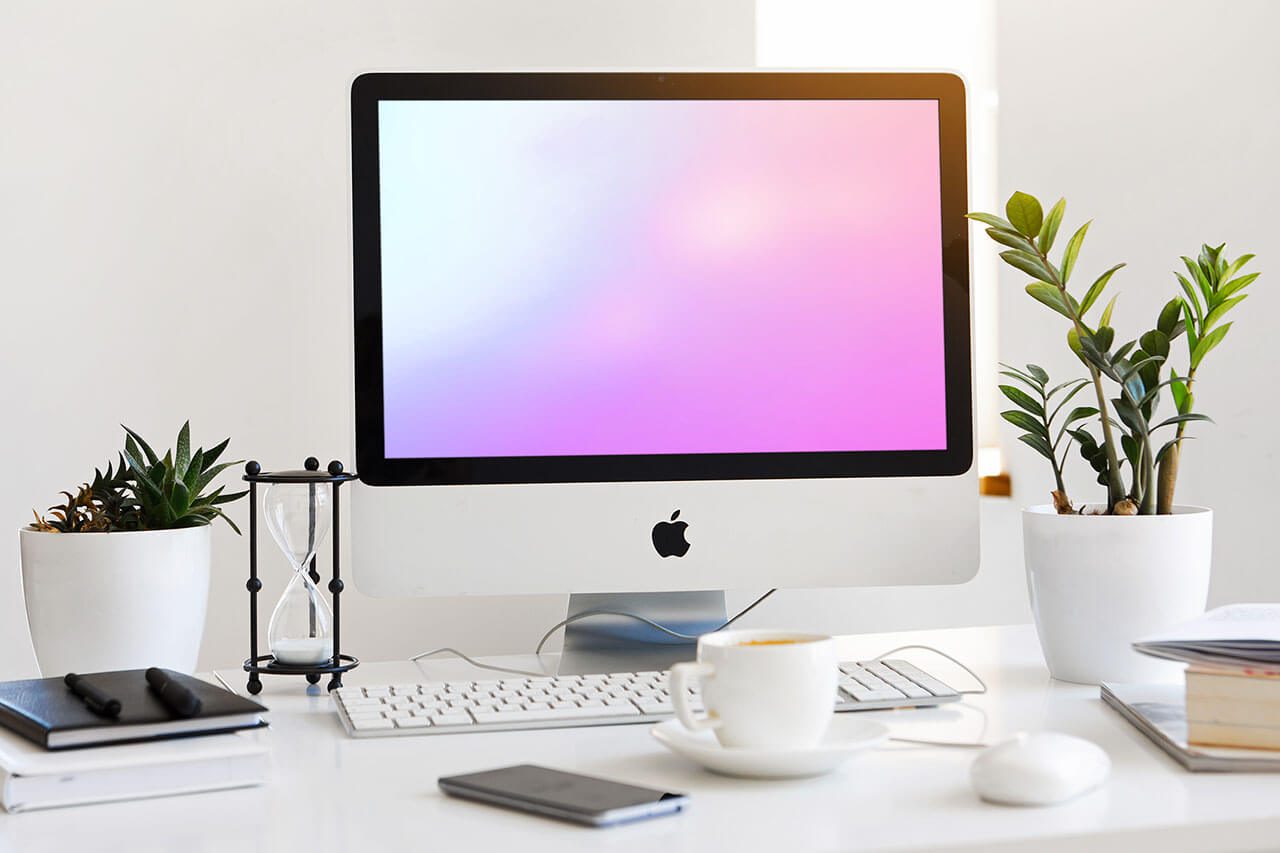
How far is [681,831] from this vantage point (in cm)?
67

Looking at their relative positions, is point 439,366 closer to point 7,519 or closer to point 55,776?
point 55,776

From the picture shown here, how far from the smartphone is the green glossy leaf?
60 centimetres

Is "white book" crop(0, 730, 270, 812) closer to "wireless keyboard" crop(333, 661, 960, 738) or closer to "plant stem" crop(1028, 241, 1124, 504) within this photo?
"wireless keyboard" crop(333, 661, 960, 738)

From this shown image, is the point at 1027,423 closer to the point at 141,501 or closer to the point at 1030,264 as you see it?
the point at 1030,264

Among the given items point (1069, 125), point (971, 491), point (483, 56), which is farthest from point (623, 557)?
point (1069, 125)

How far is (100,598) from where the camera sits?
41.2 inches

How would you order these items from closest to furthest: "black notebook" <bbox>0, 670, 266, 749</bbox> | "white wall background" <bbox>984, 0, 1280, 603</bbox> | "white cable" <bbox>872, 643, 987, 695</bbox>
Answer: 1. "black notebook" <bbox>0, 670, 266, 749</bbox>
2. "white cable" <bbox>872, 643, 987, 695</bbox>
3. "white wall background" <bbox>984, 0, 1280, 603</bbox>

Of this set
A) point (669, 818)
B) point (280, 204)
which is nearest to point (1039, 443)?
point (669, 818)

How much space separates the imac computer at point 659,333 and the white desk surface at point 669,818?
30cm

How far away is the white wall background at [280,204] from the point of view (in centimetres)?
150

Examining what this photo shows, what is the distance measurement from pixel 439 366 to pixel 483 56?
657mm

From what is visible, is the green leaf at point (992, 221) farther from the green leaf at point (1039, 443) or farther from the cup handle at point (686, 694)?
the cup handle at point (686, 694)


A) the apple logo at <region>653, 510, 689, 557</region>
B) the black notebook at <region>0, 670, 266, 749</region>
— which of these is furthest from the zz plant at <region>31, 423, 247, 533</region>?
the apple logo at <region>653, 510, 689, 557</region>

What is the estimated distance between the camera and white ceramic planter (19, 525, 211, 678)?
1.05 metres
